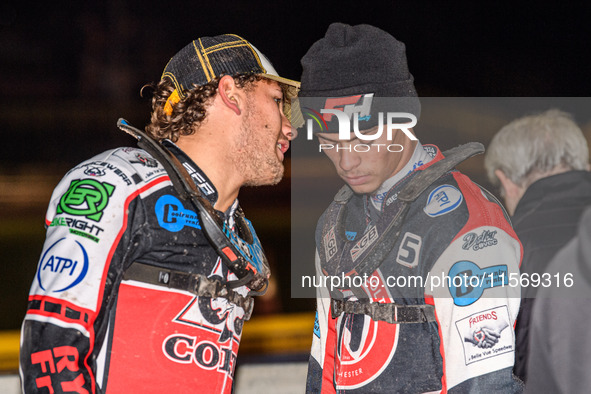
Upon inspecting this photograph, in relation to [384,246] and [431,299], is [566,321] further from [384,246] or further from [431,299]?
[384,246]

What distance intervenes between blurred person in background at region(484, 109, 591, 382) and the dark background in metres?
5.71

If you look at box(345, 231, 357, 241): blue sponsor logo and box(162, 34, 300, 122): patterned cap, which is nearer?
box(162, 34, 300, 122): patterned cap

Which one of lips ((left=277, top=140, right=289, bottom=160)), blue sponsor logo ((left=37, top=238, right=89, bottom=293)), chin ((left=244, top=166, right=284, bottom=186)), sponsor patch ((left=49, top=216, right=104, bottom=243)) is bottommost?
blue sponsor logo ((left=37, top=238, right=89, bottom=293))

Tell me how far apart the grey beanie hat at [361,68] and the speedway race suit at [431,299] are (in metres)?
0.26

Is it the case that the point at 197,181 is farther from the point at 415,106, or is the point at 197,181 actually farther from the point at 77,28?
the point at 77,28

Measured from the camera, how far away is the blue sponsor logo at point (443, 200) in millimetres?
2383

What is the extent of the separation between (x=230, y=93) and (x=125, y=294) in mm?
926

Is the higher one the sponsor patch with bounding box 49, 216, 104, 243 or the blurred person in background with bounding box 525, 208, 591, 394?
the sponsor patch with bounding box 49, 216, 104, 243

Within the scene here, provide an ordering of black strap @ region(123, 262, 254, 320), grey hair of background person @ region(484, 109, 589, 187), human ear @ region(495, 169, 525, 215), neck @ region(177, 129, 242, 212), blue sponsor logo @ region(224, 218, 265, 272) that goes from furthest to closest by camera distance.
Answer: human ear @ region(495, 169, 525, 215) → grey hair of background person @ region(484, 109, 589, 187) → neck @ region(177, 129, 242, 212) → blue sponsor logo @ region(224, 218, 265, 272) → black strap @ region(123, 262, 254, 320)

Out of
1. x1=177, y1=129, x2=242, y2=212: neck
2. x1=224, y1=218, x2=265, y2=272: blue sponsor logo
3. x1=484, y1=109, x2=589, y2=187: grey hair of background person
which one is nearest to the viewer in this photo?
x1=224, y1=218, x2=265, y2=272: blue sponsor logo

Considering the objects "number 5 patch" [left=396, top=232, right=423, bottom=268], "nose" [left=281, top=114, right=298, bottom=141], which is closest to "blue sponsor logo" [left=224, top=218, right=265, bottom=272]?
"nose" [left=281, top=114, right=298, bottom=141]

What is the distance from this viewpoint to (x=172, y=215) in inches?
84.0

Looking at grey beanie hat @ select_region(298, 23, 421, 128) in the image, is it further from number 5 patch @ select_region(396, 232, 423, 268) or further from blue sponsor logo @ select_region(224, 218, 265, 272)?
blue sponsor logo @ select_region(224, 218, 265, 272)

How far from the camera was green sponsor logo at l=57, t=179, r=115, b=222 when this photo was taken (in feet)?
6.40
